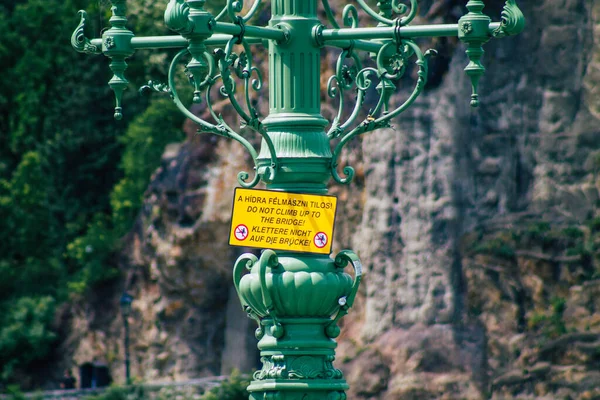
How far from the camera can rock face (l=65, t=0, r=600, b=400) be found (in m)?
29.7

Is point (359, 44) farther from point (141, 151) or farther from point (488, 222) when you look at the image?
point (141, 151)

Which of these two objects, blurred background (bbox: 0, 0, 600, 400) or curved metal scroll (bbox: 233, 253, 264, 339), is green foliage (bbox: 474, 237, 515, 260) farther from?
curved metal scroll (bbox: 233, 253, 264, 339)

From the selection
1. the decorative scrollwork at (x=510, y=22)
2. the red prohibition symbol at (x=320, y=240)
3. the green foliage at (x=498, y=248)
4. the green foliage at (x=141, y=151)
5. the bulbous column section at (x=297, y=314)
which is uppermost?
the green foliage at (x=141, y=151)

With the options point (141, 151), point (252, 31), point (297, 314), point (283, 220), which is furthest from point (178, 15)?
point (141, 151)

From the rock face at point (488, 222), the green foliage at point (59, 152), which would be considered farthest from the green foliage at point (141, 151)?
the rock face at point (488, 222)

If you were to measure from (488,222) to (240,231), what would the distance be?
19140 mm

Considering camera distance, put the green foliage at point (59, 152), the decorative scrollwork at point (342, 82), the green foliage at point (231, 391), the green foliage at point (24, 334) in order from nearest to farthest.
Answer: the decorative scrollwork at point (342, 82), the green foliage at point (231, 391), the green foliage at point (24, 334), the green foliage at point (59, 152)

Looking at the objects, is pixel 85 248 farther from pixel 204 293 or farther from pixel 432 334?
pixel 432 334

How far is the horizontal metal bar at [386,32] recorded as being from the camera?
455 inches

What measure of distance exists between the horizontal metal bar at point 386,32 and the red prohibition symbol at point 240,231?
1.38 m

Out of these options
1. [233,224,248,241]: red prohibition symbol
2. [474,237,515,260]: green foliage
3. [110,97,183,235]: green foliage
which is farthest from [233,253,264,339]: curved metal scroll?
[110,97,183,235]: green foliage

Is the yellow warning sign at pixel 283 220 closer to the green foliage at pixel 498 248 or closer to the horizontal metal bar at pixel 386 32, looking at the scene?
the horizontal metal bar at pixel 386 32

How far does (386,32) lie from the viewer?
467 inches

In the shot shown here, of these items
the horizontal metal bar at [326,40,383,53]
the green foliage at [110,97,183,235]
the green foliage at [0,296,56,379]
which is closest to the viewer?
the horizontal metal bar at [326,40,383,53]
